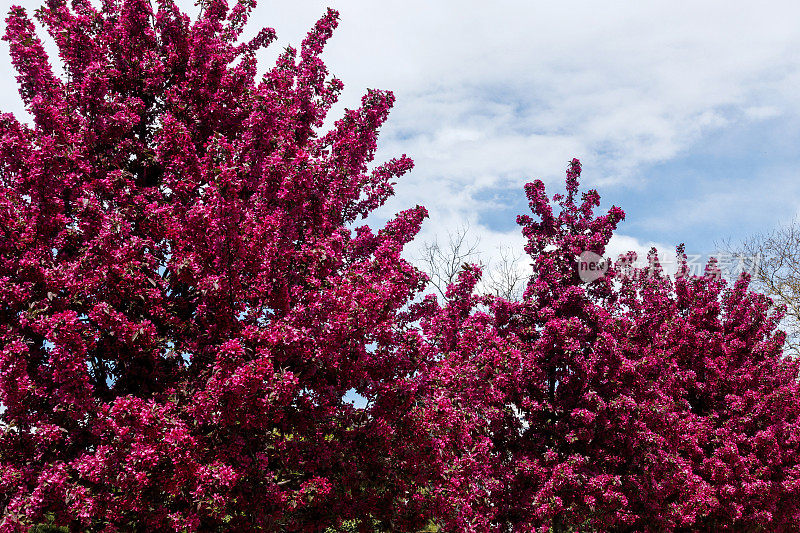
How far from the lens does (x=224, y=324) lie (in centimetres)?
699

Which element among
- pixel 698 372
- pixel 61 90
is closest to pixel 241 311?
pixel 61 90

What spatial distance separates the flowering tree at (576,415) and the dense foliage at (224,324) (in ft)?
0.29

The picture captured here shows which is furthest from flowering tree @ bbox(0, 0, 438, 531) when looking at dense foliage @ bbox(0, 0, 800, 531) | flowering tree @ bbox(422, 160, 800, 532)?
flowering tree @ bbox(422, 160, 800, 532)

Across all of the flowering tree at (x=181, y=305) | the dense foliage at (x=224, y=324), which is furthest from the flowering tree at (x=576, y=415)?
the flowering tree at (x=181, y=305)

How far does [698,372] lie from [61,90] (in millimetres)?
16623

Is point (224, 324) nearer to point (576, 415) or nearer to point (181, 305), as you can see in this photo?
point (181, 305)

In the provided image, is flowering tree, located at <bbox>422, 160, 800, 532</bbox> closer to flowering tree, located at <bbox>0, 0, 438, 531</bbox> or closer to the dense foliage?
the dense foliage

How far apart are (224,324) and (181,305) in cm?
79

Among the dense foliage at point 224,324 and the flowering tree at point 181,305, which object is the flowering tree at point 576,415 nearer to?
the dense foliage at point 224,324

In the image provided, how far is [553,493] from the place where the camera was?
11.4 m

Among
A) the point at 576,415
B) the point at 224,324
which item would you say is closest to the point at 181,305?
the point at 224,324

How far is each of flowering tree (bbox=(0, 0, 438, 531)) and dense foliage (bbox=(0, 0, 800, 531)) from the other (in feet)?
0.10

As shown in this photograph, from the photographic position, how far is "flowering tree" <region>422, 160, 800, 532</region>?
11.2m

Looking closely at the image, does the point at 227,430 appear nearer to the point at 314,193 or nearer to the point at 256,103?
the point at 314,193
